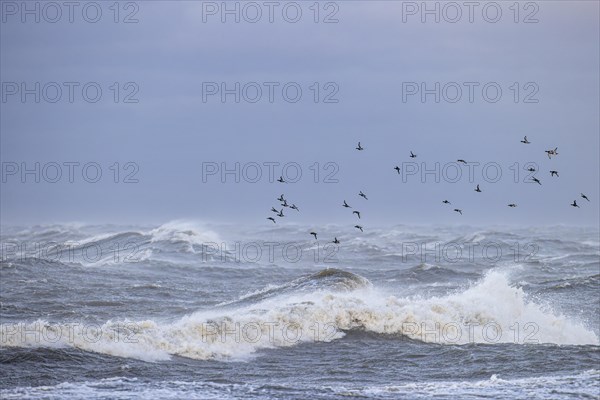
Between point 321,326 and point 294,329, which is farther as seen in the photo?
point 321,326

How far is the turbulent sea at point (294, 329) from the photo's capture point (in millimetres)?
20047

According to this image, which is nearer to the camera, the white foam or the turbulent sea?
the turbulent sea

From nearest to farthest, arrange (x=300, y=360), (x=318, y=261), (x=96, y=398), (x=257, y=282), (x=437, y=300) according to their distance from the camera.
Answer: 1. (x=96, y=398)
2. (x=300, y=360)
3. (x=437, y=300)
4. (x=257, y=282)
5. (x=318, y=261)

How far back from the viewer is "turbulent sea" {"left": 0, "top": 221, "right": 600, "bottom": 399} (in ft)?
65.8

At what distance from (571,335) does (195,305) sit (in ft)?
39.7

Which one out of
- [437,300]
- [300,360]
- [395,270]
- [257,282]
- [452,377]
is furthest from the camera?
[395,270]

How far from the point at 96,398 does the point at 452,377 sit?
7924 millimetres

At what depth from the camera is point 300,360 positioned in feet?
75.6

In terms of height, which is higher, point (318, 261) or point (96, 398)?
point (318, 261)

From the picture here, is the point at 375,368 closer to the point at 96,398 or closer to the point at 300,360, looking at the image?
the point at 300,360

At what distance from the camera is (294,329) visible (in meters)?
26.0

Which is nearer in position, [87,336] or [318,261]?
[87,336]

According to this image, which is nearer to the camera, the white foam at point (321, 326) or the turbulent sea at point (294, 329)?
the turbulent sea at point (294, 329)

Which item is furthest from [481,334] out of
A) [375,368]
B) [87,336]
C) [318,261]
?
[318,261]
